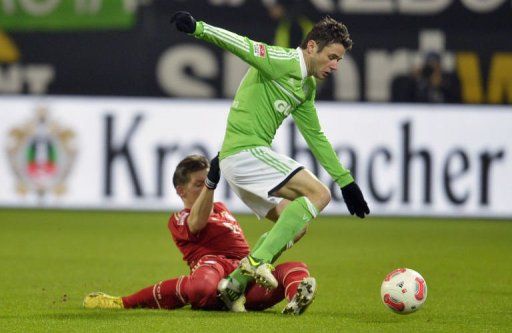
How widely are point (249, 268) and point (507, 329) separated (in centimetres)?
128

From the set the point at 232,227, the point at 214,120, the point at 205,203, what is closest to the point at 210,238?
the point at 232,227

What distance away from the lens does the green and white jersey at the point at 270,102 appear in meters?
6.11

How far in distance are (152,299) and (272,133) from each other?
3.56 feet

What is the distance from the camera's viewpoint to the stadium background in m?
12.7

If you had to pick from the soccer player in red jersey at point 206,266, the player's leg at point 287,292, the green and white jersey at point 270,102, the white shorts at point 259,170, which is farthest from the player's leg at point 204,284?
the green and white jersey at point 270,102

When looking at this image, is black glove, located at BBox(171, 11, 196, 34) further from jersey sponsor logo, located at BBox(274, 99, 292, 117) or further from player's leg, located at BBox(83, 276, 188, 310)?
player's leg, located at BBox(83, 276, 188, 310)

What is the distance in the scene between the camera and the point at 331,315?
20.2 ft

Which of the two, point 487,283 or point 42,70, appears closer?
point 487,283

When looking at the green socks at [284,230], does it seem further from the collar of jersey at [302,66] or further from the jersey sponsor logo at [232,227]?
the collar of jersey at [302,66]

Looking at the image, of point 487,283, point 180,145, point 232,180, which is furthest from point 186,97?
point 232,180

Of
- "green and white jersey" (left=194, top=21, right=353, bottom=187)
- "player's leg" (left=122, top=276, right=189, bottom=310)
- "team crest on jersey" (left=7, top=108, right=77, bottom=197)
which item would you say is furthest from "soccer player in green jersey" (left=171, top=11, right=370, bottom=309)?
"team crest on jersey" (left=7, top=108, right=77, bottom=197)

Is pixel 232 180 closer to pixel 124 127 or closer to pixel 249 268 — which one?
pixel 249 268

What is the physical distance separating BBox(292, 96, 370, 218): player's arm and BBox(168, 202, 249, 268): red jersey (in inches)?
24.4

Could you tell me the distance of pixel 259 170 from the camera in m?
6.11
